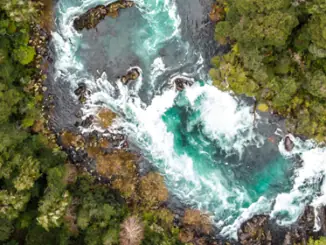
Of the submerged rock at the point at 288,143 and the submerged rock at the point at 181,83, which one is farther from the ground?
the submerged rock at the point at 181,83

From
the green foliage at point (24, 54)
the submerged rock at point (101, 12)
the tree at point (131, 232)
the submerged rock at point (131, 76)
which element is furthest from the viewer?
the submerged rock at point (131, 76)

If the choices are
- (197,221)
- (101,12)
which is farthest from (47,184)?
(101,12)

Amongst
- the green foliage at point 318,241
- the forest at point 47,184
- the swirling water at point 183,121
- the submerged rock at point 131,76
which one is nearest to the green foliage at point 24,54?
the forest at point 47,184

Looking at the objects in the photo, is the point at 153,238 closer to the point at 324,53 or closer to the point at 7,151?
the point at 7,151

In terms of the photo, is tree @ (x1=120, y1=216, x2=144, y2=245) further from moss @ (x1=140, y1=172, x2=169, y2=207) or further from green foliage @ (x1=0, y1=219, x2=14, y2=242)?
green foliage @ (x1=0, y1=219, x2=14, y2=242)

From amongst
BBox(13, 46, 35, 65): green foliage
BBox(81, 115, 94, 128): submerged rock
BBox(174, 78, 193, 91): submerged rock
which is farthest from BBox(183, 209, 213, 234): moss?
BBox(13, 46, 35, 65): green foliage

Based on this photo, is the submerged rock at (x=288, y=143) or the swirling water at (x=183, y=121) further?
the submerged rock at (x=288, y=143)

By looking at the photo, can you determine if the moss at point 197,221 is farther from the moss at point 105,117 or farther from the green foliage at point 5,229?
the green foliage at point 5,229
